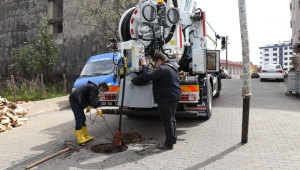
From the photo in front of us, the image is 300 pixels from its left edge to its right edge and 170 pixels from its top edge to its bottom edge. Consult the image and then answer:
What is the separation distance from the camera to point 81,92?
5691mm

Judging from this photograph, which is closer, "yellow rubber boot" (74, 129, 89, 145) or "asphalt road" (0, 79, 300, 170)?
"asphalt road" (0, 79, 300, 170)

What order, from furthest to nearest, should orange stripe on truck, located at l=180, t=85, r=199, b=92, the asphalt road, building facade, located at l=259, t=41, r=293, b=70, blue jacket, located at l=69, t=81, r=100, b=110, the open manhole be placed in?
building facade, located at l=259, t=41, r=293, b=70, orange stripe on truck, located at l=180, t=85, r=199, b=92, blue jacket, located at l=69, t=81, r=100, b=110, the open manhole, the asphalt road

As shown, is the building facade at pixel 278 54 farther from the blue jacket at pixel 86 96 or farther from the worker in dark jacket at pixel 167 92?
the blue jacket at pixel 86 96

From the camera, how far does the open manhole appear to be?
17.5 feet

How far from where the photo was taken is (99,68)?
418 inches

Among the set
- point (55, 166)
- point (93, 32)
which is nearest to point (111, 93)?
point (55, 166)

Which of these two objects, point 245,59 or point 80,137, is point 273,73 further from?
point 80,137

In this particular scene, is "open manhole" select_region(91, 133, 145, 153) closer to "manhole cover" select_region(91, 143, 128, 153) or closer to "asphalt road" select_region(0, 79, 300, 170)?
"manhole cover" select_region(91, 143, 128, 153)

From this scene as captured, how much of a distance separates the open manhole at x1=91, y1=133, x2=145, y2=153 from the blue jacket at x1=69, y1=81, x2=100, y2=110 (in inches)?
32.6

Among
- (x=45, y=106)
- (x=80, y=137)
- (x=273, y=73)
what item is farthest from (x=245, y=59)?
(x=273, y=73)

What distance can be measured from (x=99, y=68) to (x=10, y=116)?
3573 mm

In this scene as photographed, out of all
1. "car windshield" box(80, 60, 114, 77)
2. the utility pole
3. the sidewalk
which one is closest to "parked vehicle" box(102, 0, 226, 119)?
the utility pole

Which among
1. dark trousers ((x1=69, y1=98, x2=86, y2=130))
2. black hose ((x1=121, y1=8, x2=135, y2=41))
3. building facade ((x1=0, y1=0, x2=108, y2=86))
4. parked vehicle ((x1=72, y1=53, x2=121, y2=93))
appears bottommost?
dark trousers ((x1=69, y1=98, x2=86, y2=130))

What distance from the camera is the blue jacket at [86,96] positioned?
558cm
